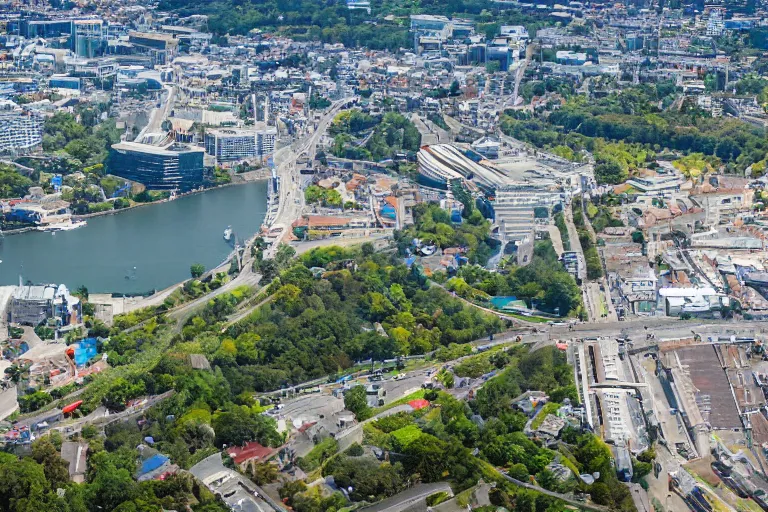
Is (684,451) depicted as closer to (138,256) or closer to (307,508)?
(307,508)

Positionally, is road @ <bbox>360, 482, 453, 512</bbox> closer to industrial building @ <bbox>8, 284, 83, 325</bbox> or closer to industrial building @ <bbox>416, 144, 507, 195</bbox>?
industrial building @ <bbox>8, 284, 83, 325</bbox>

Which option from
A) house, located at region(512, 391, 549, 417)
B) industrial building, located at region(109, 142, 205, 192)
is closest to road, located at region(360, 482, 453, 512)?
house, located at region(512, 391, 549, 417)

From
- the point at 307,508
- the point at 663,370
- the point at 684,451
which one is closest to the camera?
the point at 307,508

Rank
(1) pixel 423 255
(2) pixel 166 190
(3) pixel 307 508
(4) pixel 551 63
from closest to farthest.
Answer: (3) pixel 307 508 < (1) pixel 423 255 < (2) pixel 166 190 < (4) pixel 551 63

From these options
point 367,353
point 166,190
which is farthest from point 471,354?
point 166,190

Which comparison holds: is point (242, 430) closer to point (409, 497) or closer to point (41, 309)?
point (409, 497)

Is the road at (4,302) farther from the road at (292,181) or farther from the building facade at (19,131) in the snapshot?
the building facade at (19,131)

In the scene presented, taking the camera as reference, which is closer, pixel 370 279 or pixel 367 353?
pixel 367 353
